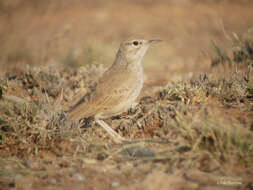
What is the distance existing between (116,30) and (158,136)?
920 cm

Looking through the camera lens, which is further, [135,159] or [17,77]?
[17,77]

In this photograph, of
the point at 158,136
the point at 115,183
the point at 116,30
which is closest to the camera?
the point at 115,183

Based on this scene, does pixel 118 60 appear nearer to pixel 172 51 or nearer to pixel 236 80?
pixel 236 80

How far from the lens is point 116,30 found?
40.2 feet

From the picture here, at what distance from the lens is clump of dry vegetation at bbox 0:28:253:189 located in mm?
2877

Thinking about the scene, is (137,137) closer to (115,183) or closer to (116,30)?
(115,183)

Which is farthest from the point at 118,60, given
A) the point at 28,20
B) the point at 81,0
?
the point at 81,0

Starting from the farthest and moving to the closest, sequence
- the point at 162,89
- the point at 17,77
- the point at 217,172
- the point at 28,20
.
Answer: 1. the point at 28,20
2. the point at 17,77
3. the point at 162,89
4. the point at 217,172

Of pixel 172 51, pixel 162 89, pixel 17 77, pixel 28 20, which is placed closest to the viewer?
pixel 162 89

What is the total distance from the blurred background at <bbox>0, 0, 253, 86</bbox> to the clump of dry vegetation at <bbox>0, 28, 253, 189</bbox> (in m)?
1.91

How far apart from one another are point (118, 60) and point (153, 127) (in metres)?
1.20

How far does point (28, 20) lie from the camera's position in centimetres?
1396

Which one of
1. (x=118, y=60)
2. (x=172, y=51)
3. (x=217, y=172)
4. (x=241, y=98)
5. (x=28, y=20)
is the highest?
(x=28, y=20)

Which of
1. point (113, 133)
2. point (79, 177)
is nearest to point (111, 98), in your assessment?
point (113, 133)
